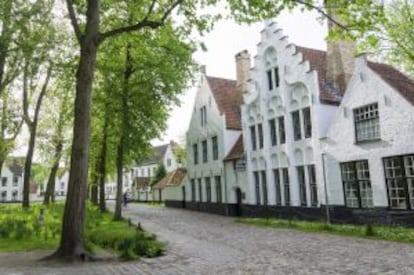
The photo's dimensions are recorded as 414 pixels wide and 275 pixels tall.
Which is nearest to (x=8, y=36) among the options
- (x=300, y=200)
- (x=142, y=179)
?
(x=300, y=200)

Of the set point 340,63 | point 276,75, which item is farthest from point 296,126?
point 340,63

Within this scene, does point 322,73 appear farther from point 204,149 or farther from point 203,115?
point 204,149

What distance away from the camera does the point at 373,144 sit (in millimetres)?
19078

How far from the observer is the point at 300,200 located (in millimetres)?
23641

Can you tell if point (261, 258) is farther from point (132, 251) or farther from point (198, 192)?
point (198, 192)

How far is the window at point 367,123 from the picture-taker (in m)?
19.2

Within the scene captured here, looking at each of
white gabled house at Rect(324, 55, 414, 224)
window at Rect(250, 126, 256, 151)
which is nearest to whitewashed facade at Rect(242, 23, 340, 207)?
window at Rect(250, 126, 256, 151)

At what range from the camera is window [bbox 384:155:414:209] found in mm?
17469

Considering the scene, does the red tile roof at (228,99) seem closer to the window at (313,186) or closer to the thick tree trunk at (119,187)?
the thick tree trunk at (119,187)

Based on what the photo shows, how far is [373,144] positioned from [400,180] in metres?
2.06

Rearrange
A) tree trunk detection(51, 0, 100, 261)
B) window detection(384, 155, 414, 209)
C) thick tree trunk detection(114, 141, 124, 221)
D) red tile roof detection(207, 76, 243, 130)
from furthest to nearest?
red tile roof detection(207, 76, 243, 130), thick tree trunk detection(114, 141, 124, 221), window detection(384, 155, 414, 209), tree trunk detection(51, 0, 100, 261)

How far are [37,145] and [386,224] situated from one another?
33.2 meters

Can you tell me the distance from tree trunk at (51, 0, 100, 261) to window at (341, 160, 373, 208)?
1339 centimetres

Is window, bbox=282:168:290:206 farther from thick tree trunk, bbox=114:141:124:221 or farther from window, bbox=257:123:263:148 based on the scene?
thick tree trunk, bbox=114:141:124:221
